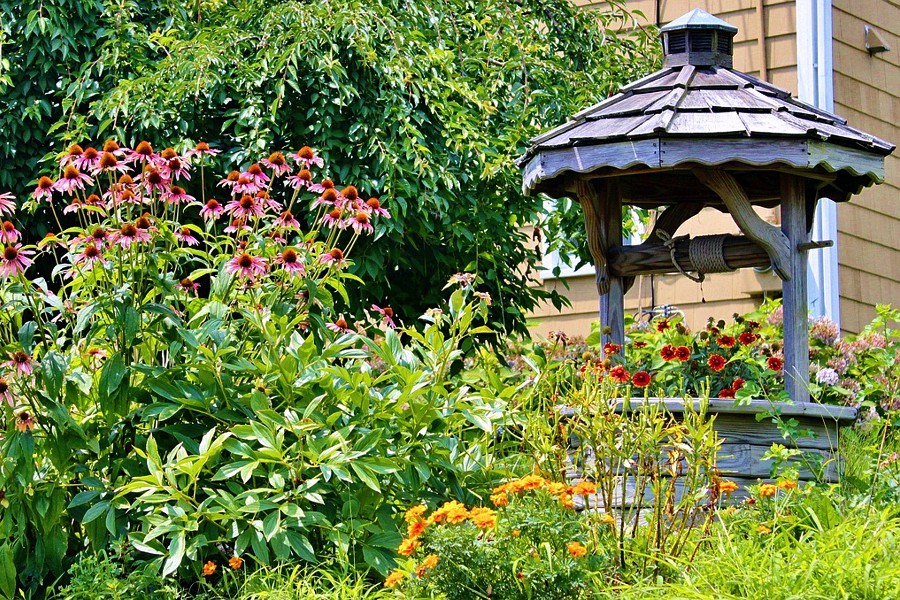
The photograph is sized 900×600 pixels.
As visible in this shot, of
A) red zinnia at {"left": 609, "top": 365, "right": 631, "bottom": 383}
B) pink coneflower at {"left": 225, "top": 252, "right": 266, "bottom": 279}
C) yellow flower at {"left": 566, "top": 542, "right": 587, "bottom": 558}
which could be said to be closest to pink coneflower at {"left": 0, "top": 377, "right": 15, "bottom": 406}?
pink coneflower at {"left": 225, "top": 252, "right": 266, "bottom": 279}

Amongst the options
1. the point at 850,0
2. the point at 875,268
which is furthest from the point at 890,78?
the point at 875,268

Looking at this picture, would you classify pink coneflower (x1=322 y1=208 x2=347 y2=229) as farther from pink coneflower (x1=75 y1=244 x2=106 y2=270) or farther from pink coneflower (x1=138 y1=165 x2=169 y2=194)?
pink coneflower (x1=75 y1=244 x2=106 y2=270)

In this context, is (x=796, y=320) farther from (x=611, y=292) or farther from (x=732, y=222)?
(x=732, y=222)

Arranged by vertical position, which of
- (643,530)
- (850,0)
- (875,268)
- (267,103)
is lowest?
(643,530)

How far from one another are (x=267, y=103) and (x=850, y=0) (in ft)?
12.8

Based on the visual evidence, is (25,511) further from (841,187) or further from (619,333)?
(841,187)

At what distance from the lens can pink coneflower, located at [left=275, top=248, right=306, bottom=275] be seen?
4.45m

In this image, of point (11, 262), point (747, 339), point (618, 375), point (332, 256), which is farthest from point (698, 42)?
point (11, 262)

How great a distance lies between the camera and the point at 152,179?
14.6ft

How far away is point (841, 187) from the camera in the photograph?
17.6 feet

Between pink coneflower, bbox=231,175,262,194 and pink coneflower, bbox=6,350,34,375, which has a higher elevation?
pink coneflower, bbox=231,175,262,194

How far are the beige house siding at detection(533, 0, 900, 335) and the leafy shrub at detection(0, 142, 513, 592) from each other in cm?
385

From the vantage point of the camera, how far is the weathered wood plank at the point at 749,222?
15.9ft

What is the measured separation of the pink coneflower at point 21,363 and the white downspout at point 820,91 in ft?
16.4
